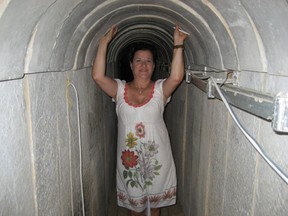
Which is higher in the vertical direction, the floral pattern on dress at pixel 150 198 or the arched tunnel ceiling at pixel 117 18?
the arched tunnel ceiling at pixel 117 18

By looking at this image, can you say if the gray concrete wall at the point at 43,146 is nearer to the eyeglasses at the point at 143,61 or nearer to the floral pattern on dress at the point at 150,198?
the floral pattern on dress at the point at 150,198

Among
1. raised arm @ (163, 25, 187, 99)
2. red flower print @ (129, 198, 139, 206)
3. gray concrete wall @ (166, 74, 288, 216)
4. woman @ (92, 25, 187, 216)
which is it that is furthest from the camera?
red flower print @ (129, 198, 139, 206)

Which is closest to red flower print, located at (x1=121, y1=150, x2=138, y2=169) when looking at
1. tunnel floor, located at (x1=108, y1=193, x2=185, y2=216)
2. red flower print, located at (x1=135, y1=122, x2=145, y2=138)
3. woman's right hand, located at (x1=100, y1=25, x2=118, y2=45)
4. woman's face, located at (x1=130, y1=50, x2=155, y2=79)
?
red flower print, located at (x1=135, y1=122, x2=145, y2=138)

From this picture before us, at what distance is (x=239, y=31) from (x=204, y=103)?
3.81ft

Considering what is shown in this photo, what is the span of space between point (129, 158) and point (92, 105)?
0.67m

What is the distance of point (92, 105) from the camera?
2.85 meters

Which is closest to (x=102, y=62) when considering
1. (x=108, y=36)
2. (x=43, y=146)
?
(x=108, y=36)

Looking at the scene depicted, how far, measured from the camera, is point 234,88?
1461 millimetres

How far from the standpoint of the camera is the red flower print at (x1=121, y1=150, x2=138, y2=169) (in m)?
2.79

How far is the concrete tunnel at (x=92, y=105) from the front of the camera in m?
1.08

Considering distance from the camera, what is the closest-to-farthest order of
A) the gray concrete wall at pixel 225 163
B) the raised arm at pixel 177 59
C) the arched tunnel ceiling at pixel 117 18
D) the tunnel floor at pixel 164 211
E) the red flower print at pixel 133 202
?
the arched tunnel ceiling at pixel 117 18, the gray concrete wall at pixel 225 163, the raised arm at pixel 177 59, the red flower print at pixel 133 202, the tunnel floor at pixel 164 211

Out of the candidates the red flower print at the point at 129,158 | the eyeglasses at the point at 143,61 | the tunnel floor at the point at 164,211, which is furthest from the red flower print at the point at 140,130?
the tunnel floor at the point at 164,211

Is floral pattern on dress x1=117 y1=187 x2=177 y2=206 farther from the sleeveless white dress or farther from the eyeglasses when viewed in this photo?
the eyeglasses

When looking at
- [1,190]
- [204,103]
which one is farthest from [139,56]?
[1,190]
